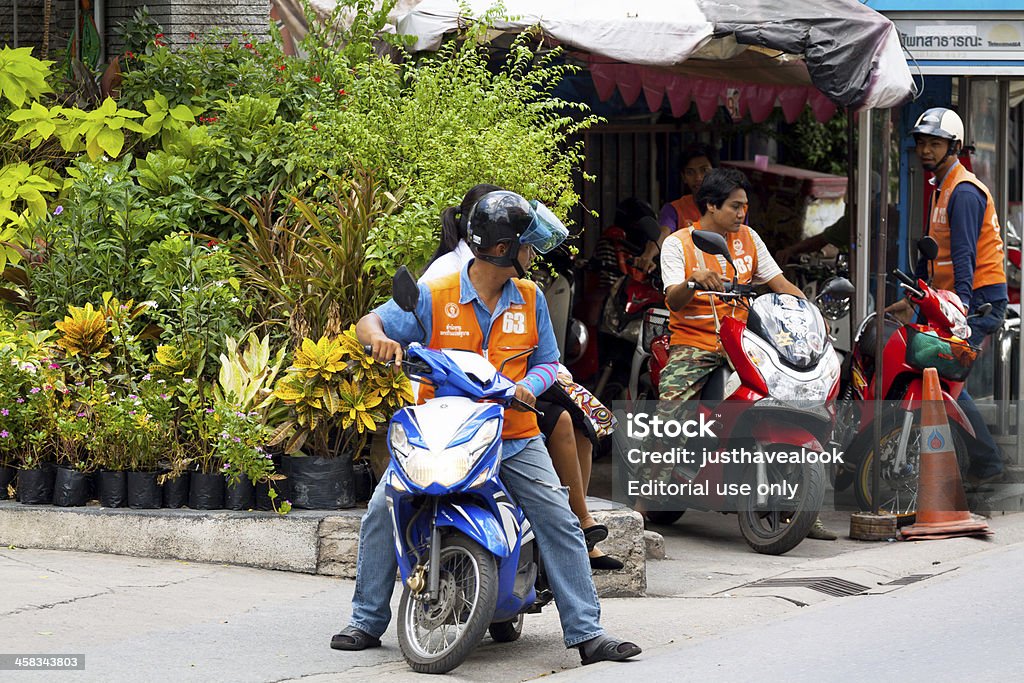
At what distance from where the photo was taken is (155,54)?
933cm

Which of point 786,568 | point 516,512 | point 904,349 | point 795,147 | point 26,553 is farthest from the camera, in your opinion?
point 795,147

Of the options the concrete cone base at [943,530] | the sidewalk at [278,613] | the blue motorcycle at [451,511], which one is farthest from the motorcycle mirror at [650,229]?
the blue motorcycle at [451,511]

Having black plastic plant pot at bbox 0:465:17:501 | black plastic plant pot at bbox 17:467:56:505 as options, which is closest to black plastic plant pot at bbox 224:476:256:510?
black plastic plant pot at bbox 17:467:56:505

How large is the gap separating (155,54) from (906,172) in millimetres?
5185

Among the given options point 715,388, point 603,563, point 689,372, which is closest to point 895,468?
point 715,388

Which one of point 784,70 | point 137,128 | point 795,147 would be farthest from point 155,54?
point 795,147

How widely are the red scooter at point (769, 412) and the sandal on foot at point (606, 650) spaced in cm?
224

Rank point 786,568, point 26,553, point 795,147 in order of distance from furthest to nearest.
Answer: point 795,147 → point 786,568 → point 26,553

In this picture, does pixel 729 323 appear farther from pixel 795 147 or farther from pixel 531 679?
pixel 795 147

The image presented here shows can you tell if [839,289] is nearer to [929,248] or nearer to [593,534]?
[929,248]

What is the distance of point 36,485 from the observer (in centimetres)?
725

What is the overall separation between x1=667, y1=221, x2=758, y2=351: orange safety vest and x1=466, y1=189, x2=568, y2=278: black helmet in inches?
101

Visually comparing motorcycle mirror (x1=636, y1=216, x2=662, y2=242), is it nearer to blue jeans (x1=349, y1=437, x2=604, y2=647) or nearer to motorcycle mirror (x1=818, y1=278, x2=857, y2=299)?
motorcycle mirror (x1=818, y1=278, x2=857, y2=299)

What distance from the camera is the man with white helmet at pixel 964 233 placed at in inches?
341
